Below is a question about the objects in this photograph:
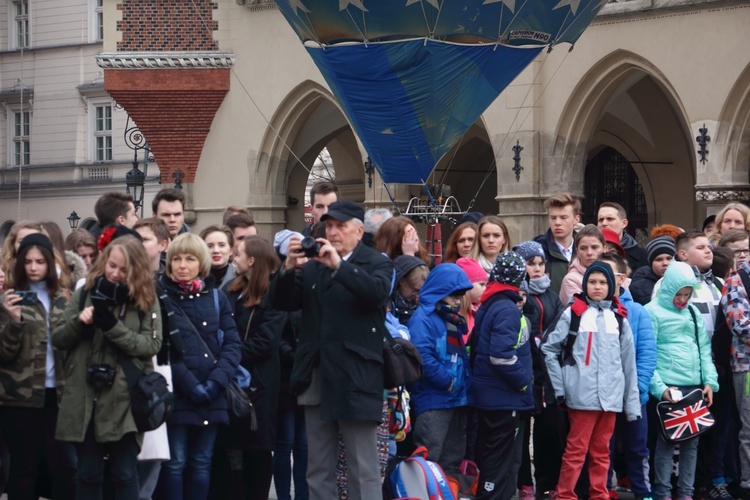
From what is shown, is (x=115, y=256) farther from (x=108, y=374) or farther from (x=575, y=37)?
(x=575, y=37)

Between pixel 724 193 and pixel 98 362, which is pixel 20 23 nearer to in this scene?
pixel 724 193

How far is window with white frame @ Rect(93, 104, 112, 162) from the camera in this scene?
44938 mm

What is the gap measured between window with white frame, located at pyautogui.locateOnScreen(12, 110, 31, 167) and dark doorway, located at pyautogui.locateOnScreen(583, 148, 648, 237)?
2808cm

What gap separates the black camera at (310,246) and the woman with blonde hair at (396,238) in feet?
7.02

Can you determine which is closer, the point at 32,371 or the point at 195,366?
the point at 32,371

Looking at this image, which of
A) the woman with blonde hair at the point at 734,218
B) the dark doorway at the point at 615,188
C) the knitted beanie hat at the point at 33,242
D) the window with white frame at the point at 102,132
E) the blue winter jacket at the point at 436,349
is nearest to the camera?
the knitted beanie hat at the point at 33,242

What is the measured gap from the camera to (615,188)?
23.5 metres

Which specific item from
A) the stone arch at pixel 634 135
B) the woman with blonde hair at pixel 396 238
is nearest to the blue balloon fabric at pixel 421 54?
the stone arch at pixel 634 135

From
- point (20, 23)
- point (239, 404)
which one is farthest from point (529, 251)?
point (20, 23)

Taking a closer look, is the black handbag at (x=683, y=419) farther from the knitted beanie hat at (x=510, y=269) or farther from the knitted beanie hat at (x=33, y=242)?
the knitted beanie hat at (x=33, y=242)

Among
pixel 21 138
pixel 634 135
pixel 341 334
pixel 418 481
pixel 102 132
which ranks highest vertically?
pixel 21 138

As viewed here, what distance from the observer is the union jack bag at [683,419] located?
8805mm

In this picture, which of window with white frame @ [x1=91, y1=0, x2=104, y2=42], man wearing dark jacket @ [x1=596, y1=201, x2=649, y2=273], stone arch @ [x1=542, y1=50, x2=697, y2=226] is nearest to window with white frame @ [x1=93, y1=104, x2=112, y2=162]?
window with white frame @ [x1=91, y1=0, x2=104, y2=42]

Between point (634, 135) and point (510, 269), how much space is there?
1421 centimetres
